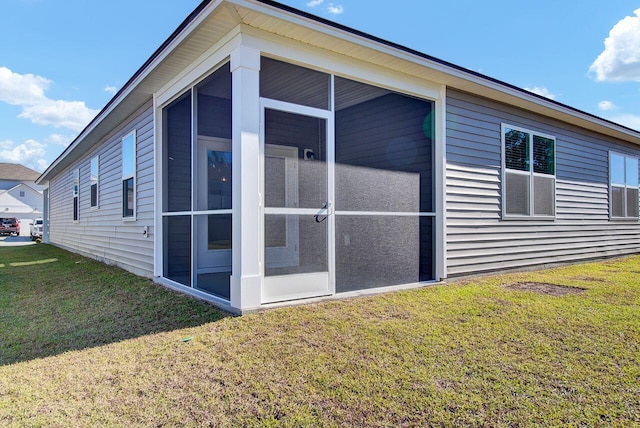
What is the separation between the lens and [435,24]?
8344mm

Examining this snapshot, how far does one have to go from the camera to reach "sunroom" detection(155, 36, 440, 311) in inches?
144

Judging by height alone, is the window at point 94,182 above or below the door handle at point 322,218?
above

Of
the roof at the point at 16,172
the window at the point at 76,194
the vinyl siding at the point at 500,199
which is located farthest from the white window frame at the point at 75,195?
the roof at the point at 16,172

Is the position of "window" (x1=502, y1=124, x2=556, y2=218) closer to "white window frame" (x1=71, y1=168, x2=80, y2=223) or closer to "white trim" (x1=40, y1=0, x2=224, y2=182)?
"white trim" (x1=40, y1=0, x2=224, y2=182)

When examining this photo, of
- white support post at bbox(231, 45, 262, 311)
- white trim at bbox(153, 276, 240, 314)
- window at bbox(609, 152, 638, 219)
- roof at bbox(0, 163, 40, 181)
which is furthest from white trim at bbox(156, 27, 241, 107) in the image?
roof at bbox(0, 163, 40, 181)

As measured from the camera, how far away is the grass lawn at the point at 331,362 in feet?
6.38

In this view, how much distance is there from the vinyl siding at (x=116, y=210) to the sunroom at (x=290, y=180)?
482 mm

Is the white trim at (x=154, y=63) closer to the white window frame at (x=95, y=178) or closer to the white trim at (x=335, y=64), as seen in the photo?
the white trim at (x=335, y=64)

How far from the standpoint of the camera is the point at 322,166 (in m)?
4.20

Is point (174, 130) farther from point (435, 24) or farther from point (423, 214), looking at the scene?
point (435, 24)

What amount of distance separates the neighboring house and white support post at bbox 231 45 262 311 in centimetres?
3845

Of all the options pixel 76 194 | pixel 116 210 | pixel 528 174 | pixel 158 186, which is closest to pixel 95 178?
pixel 116 210

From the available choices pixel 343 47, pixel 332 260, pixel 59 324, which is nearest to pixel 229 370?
pixel 332 260

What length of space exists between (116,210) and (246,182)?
5.07 m
